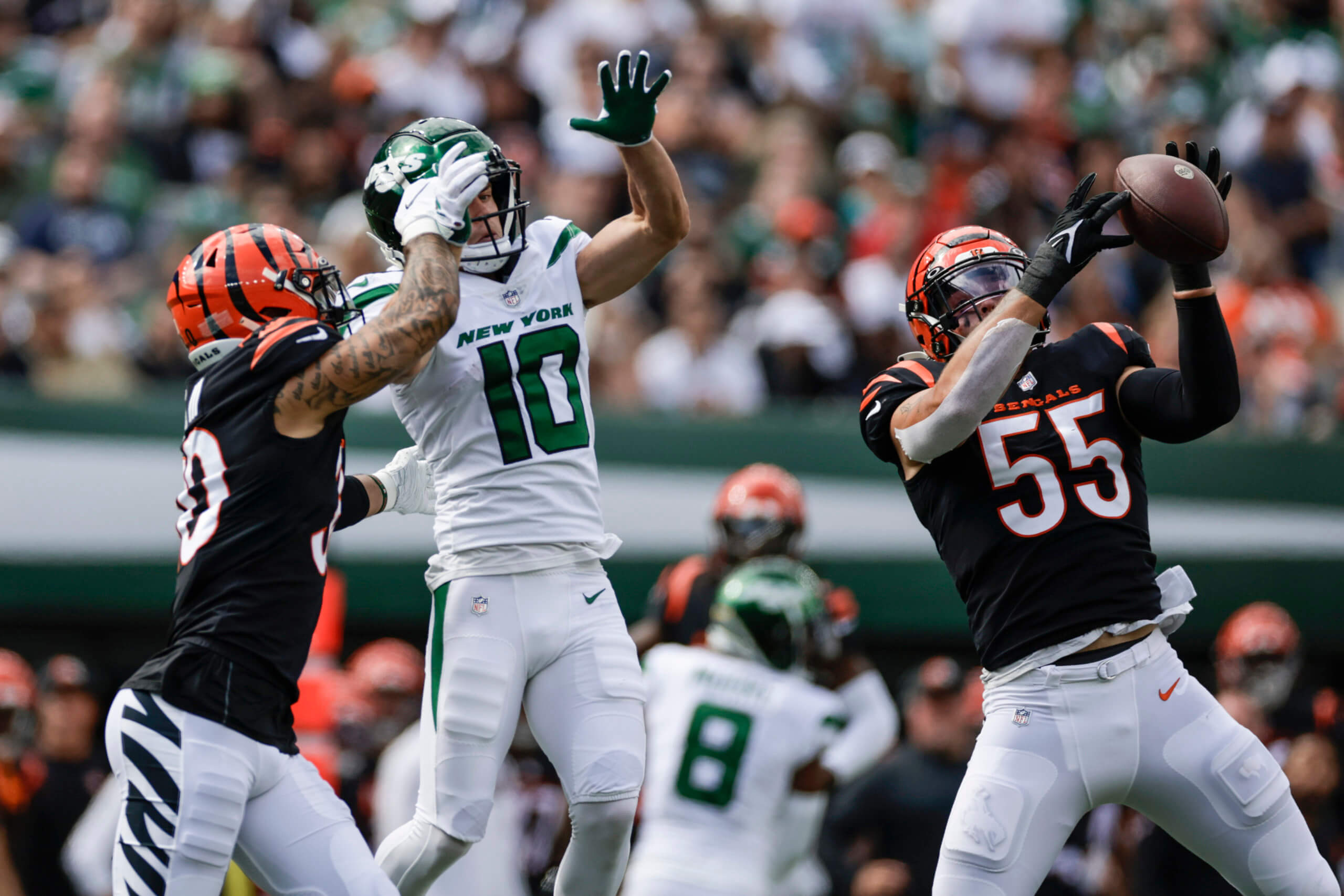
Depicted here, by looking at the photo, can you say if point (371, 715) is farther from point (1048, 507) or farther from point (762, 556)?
point (1048, 507)

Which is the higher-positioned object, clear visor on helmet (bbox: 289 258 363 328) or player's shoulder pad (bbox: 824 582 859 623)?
clear visor on helmet (bbox: 289 258 363 328)

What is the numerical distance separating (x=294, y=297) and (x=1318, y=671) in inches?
276

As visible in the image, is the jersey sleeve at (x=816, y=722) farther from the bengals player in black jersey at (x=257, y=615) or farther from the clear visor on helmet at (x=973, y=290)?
the bengals player in black jersey at (x=257, y=615)

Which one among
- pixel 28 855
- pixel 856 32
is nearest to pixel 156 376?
pixel 28 855

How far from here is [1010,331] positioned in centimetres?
443

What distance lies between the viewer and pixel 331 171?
1152 centimetres

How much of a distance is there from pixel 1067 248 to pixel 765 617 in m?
2.38

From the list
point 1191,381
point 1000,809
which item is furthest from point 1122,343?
point 1000,809

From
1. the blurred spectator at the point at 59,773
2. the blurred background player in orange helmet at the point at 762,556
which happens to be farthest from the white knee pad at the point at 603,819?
the blurred spectator at the point at 59,773

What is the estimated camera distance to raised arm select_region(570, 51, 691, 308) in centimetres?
484

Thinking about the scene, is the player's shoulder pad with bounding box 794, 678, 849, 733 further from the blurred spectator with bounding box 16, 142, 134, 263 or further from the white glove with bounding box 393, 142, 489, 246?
the blurred spectator with bounding box 16, 142, 134, 263

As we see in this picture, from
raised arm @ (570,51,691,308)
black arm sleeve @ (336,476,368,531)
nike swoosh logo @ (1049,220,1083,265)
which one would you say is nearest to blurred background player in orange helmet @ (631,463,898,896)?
raised arm @ (570,51,691,308)

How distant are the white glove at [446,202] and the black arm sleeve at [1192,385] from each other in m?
1.85

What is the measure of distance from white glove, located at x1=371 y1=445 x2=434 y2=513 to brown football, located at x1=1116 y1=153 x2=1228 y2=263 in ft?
7.11
